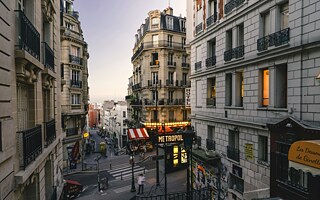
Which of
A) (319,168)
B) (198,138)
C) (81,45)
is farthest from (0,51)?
(81,45)

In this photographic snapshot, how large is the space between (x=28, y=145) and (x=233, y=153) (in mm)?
11085

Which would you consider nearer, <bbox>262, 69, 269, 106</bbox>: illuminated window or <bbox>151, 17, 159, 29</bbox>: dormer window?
<bbox>262, 69, 269, 106</bbox>: illuminated window

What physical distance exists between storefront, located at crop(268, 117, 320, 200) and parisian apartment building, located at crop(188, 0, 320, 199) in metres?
0.04

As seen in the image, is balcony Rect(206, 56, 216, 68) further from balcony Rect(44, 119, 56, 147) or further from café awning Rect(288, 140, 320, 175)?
balcony Rect(44, 119, 56, 147)

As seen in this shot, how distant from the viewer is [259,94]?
1108cm

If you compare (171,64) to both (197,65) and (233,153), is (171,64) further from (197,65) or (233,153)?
(233,153)

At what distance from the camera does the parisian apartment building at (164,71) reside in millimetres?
37188

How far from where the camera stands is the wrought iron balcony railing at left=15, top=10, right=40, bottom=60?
219 inches

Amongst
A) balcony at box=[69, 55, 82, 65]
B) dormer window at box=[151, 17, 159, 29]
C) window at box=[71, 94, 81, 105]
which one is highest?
dormer window at box=[151, 17, 159, 29]

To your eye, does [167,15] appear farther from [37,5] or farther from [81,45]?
[37,5]

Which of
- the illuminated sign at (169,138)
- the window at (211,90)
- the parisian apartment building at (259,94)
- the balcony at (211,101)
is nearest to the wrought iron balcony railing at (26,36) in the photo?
the parisian apartment building at (259,94)

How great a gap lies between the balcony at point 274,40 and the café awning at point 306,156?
512 cm

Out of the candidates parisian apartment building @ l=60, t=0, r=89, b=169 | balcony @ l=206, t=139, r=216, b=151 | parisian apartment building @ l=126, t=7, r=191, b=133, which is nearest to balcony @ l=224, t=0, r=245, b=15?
balcony @ l=206, t=139, r=216, b=151

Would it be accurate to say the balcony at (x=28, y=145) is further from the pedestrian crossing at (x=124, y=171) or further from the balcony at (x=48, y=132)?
the pedestrian crossing at (x=124, y=171)
